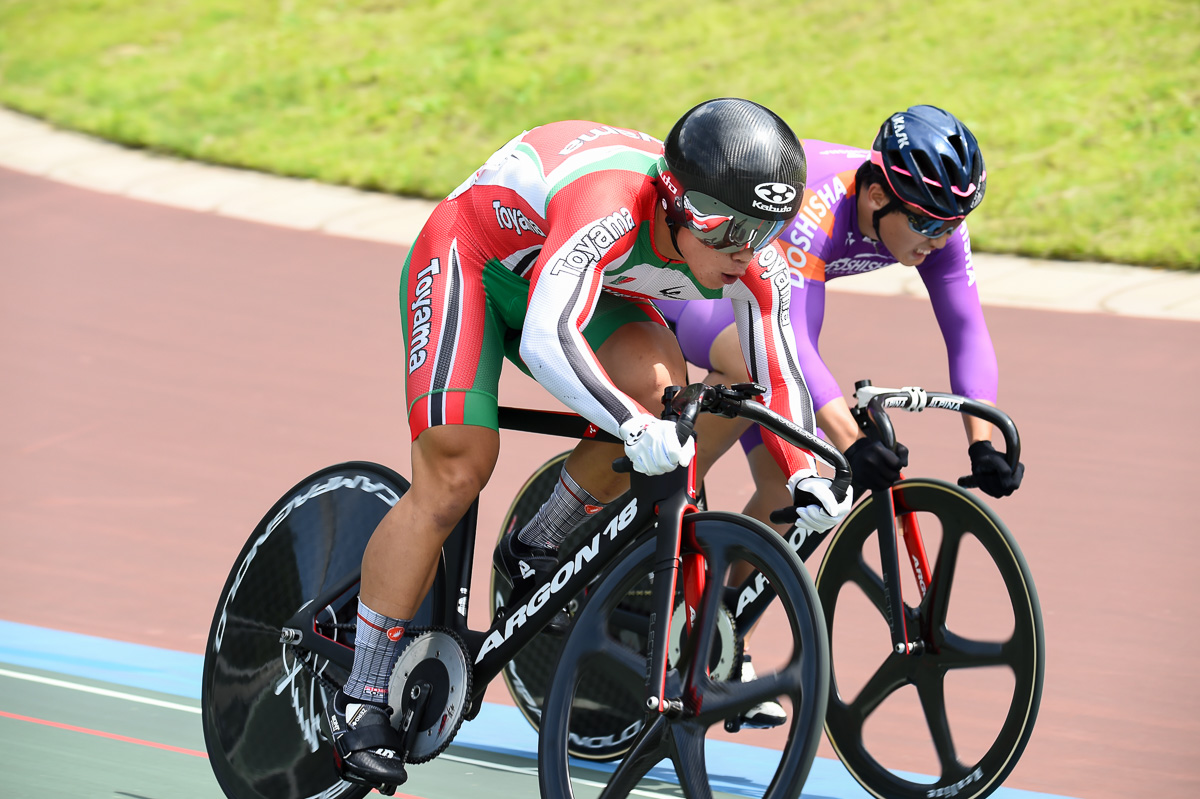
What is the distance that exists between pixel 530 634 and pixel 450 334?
27.7 inches

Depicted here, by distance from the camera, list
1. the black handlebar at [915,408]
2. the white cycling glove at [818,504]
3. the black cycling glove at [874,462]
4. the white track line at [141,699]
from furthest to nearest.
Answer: the white track line at [141,699]
the black handlebar at [915,408]
the black cycling glove at [874,462]
the white cycling glove at [818,504]

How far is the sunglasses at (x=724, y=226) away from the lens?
2857mm

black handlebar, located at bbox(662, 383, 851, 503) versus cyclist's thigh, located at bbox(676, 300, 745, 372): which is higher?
black handlebar, located at bbox(662, 383, 851, 503)

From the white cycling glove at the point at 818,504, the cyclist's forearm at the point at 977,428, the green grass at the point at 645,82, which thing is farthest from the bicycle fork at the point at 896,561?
the green grass at the point at 645,82

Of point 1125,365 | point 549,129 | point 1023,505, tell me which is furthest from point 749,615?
point 1125,365

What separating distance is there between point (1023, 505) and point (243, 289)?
5135mm

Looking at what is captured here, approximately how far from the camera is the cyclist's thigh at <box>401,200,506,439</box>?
10.4 ft

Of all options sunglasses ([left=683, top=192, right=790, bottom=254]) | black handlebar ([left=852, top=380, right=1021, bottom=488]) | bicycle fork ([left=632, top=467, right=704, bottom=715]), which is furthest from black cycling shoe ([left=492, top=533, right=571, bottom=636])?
sunglasses ([left=683, top=192, right=790, bottom=254])

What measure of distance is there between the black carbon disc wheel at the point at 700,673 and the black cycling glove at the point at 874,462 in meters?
0.54

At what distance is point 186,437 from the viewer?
6.82m

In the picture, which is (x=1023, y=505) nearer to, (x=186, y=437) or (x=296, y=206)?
(x=186, y=437)

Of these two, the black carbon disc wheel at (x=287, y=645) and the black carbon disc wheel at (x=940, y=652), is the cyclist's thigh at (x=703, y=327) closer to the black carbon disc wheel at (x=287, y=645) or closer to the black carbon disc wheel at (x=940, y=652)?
the black carbon disc wheel at (x=940, y=652)

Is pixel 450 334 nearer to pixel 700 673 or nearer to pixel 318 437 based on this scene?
pixel 700 673

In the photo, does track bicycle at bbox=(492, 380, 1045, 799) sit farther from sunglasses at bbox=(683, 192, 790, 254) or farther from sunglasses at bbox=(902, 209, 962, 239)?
sunglasses at bbox=(683, 192, 790, 254)
